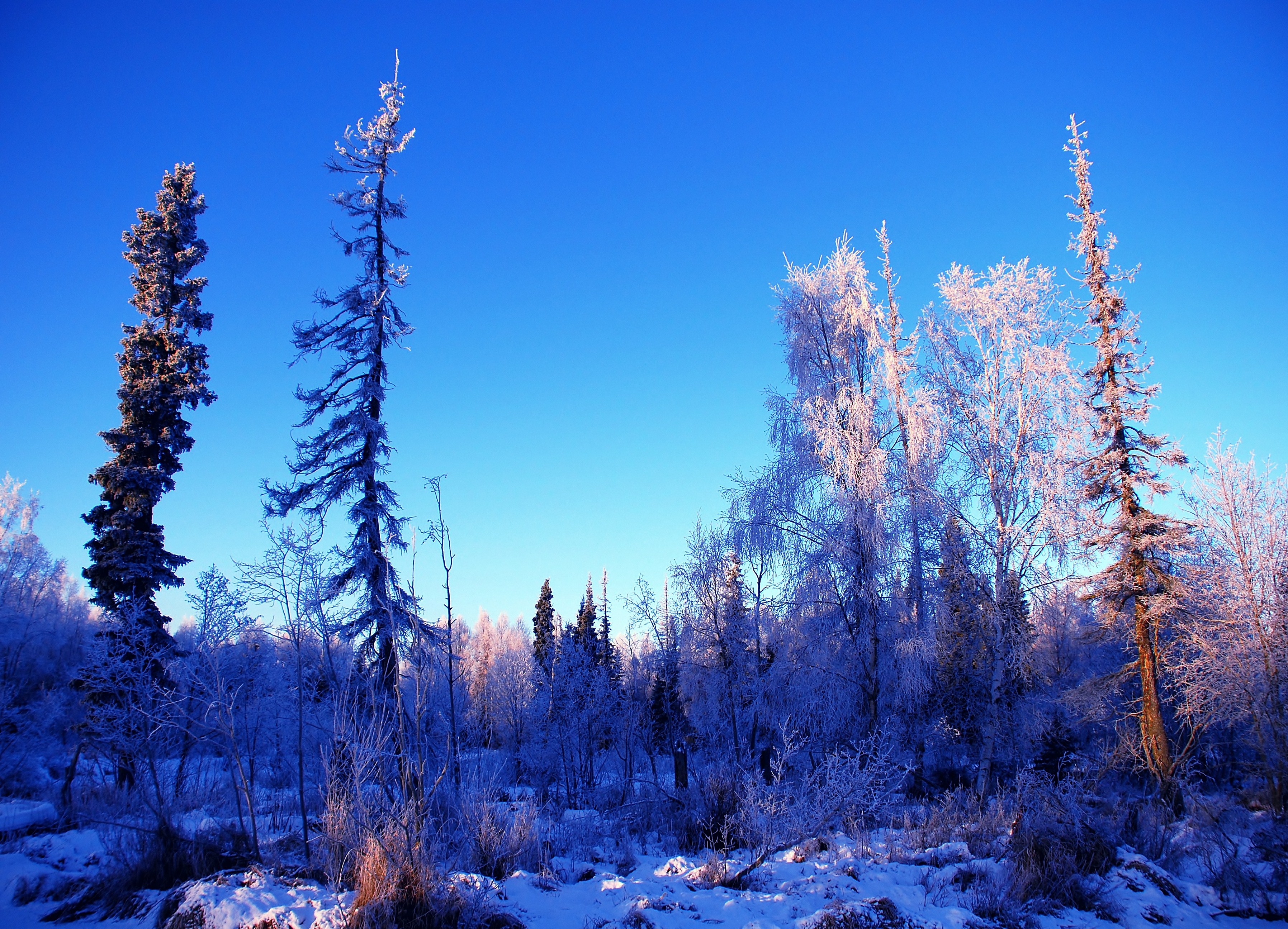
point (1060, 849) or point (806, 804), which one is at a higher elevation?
point (806, 804)

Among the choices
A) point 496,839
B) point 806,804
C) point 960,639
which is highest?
point 960,639

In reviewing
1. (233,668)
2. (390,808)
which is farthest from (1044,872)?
(233,668)

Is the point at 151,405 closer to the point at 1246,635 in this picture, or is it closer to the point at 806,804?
the point at 806,804

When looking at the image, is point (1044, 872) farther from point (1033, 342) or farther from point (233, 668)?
point (233, 668)

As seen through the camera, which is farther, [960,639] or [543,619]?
[543,619]

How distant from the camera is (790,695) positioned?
15.1 metres

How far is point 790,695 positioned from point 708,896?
926 centimetres

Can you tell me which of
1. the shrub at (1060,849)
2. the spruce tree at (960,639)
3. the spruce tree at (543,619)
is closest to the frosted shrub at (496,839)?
the shrub at (1060,849)

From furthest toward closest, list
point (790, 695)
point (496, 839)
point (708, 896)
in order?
point (790, 695) → point (496, 839) → point (708, 896)

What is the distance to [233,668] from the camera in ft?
47.7

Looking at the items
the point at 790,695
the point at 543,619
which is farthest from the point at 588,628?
the point at 790,695

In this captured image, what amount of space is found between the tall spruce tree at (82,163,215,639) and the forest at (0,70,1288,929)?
0.09 meters

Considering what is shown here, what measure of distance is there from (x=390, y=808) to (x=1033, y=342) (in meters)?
16.7

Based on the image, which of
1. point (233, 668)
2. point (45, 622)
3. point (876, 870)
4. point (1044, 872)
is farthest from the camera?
point (45, 622)
